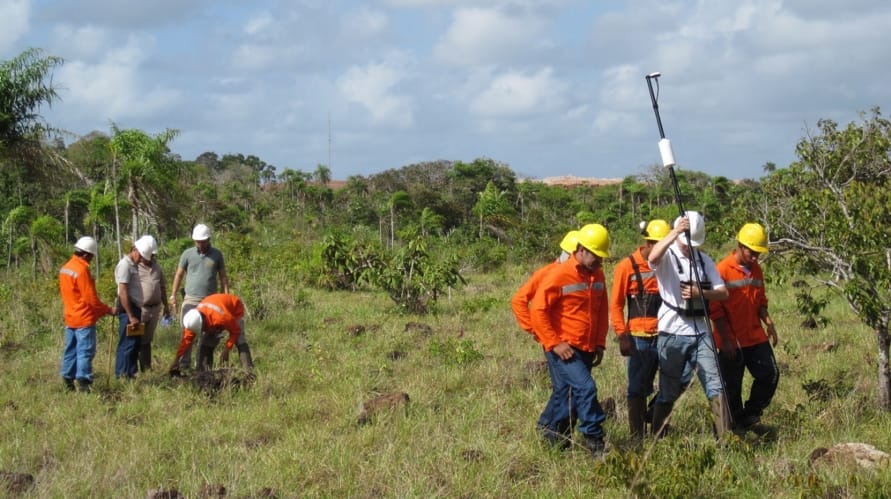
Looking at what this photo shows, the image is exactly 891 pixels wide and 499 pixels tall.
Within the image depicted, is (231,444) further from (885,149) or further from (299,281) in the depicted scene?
(299,281)

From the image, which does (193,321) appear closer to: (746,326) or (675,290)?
(675,290)

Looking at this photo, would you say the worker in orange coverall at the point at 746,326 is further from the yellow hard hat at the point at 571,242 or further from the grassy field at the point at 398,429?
the yellow hard hat at the point at 571,242

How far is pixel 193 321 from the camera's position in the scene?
7750 millimetres

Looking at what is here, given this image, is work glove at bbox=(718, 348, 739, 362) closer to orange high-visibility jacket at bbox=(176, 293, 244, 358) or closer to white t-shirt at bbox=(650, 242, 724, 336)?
white t-shirt at bbox=(650, 242, 724, 336)

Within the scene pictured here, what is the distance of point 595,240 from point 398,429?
1.93 metres

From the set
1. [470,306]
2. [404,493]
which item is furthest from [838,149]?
[470,306]

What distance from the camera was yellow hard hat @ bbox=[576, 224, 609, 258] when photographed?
17.4 feet

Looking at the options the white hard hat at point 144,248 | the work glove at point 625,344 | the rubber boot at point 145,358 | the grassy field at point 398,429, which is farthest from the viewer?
the rubber boot at point 145,358

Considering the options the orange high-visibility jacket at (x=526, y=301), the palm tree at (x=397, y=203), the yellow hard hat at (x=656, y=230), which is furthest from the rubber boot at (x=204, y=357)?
the palm tree at (x=397, y=203)

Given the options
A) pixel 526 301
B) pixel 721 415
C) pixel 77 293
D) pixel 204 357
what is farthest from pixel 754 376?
pixel 77 293

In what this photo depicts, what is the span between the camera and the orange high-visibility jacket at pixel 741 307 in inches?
229

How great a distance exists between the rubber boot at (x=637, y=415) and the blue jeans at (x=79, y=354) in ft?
15.8

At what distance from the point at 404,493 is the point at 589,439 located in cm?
129

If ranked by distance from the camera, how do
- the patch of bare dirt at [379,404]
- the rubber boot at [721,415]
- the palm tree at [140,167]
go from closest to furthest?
the rubber boot at [721,415], the patch of bare dirt at [379,404], the palm tree at [140,167]
